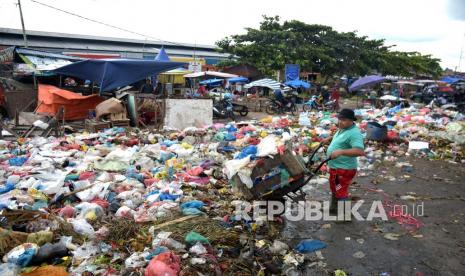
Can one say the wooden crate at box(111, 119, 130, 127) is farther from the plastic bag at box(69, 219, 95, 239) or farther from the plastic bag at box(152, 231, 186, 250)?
the plastic bag at box(152, 231, 186, 250)

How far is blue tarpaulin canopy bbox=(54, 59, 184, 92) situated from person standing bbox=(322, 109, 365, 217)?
9252 millimetres

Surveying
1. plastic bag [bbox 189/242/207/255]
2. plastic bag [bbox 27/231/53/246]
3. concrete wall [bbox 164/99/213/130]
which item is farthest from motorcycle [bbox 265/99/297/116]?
plastic bag [bbox 27/231/53/246]

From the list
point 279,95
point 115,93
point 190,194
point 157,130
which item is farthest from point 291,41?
point 190,194

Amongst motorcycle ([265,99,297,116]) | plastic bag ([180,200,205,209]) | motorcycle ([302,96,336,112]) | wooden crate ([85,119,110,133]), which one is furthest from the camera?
motorcycle ([302,96,336,112])

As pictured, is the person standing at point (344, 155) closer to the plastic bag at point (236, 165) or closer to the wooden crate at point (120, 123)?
the plastic bag at point (236, 165)

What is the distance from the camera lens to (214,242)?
3.48 m

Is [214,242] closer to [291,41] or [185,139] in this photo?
[185,139]

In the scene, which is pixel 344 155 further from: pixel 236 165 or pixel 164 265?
pixel 164 265

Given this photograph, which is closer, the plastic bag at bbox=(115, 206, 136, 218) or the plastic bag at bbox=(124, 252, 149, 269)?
the plastic bag at bbox=(124, 252, 149, 269)

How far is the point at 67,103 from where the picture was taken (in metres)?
10.8

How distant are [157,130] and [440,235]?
753cm

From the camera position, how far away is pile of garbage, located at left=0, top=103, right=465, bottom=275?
305 centimetres

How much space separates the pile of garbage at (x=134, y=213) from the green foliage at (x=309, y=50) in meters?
19.2

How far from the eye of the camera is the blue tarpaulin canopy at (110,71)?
37.8 ft
